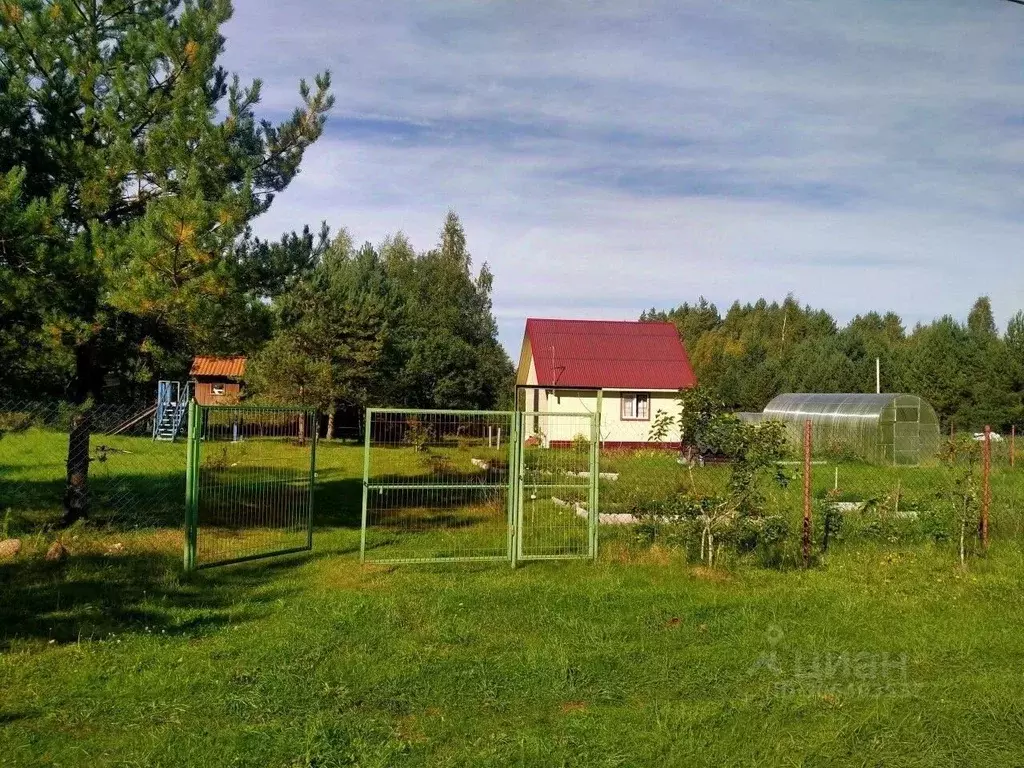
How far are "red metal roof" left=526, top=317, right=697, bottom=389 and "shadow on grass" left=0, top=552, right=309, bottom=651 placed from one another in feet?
81.6

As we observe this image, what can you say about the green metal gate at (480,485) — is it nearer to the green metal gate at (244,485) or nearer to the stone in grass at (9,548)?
the green metal gate at (244,485)

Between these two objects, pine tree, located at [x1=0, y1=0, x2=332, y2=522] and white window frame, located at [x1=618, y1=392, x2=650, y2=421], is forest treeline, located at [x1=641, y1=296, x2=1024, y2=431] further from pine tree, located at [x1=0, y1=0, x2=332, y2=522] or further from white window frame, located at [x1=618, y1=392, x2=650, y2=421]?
pine tree, located at [x1=0, y1=0, x2=332, y2=522]

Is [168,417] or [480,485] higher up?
[168,417]

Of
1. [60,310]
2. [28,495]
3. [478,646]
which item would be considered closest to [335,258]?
[28,495]

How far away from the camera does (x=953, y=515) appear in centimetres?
1161

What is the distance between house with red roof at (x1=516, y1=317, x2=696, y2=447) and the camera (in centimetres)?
3419

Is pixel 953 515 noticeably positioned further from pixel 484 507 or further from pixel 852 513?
pixel 484 507

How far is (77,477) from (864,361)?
161 ft

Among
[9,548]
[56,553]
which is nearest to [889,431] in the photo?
[56,553]

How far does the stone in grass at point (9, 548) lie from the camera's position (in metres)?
9.59

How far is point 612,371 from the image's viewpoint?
34.8 meters

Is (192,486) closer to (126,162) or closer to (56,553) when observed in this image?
(56,553)

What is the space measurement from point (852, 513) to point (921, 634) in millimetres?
5300

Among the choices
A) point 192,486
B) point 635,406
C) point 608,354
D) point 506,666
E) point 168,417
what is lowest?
point 506,666
